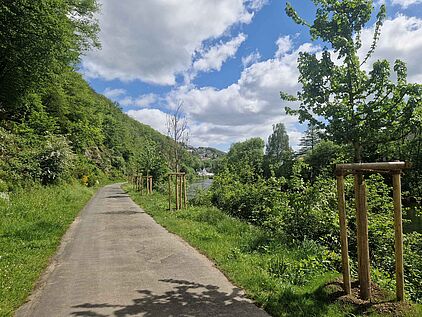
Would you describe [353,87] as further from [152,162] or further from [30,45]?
[152,162]

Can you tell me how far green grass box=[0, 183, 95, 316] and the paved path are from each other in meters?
0.25

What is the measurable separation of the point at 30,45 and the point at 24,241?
12.7 m

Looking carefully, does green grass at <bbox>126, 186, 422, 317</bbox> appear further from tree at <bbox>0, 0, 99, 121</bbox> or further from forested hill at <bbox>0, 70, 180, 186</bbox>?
tree at <bbox>0, 0, 99, 121</bbox>

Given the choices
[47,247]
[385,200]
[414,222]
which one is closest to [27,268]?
[47,247]

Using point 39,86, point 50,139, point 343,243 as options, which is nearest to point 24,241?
point 343,243

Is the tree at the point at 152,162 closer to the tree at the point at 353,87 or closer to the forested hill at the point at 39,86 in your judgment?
the forested hill at the point at 39,86

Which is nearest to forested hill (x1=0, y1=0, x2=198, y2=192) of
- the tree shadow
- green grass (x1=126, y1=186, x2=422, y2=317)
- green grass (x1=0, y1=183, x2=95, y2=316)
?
green grass (x1=0, y1=183, x2=95, y2=316)

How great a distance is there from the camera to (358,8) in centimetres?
509

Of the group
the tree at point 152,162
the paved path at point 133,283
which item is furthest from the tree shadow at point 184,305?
the tree at point 152,162

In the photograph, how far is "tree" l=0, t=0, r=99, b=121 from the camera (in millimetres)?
16250

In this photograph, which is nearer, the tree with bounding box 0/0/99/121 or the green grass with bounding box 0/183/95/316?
the green grass with bounding box 0/183/95/316

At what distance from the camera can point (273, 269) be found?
6.00 metres

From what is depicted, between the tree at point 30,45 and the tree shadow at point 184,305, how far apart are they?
15833 mm

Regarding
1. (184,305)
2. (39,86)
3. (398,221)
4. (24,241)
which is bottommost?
(184,305)
